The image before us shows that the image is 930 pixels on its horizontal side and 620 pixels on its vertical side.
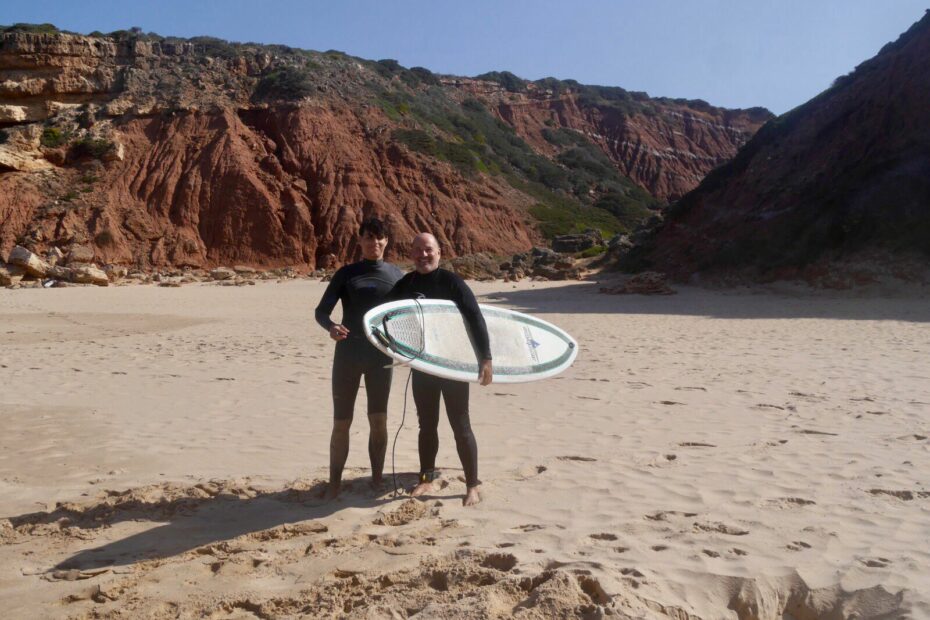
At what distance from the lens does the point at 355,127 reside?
44.8 metres

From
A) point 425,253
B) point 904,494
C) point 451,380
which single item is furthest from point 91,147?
point 904,494

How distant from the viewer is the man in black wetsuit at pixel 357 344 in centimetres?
431

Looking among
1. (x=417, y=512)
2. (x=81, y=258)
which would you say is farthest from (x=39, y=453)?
(x=81, y=258)

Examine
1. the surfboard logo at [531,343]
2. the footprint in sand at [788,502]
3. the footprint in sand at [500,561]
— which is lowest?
the footprint in sand at [500,561]

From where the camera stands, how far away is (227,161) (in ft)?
132

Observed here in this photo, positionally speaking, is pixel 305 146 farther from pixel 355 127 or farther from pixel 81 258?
pixel 81 258

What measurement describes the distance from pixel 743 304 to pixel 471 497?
48.7ft

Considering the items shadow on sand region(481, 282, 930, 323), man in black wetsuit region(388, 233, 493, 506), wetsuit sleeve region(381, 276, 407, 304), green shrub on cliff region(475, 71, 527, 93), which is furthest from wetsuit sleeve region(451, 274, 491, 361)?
green shrub on cliff region(475, 71, 527, 93)

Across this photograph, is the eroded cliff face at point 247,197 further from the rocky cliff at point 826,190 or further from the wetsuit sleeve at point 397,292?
the wetsuit sleeve at point 397,292

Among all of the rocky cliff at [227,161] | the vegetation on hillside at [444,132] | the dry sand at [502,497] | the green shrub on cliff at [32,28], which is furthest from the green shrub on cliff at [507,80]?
the dry sand at [502,497]

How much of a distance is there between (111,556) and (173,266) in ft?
115

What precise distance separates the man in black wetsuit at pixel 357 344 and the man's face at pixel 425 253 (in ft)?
0.97

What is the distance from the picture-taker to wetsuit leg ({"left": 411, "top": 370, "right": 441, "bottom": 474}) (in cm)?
425

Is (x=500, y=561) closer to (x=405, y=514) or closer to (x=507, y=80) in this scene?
(x=405, y=514)
